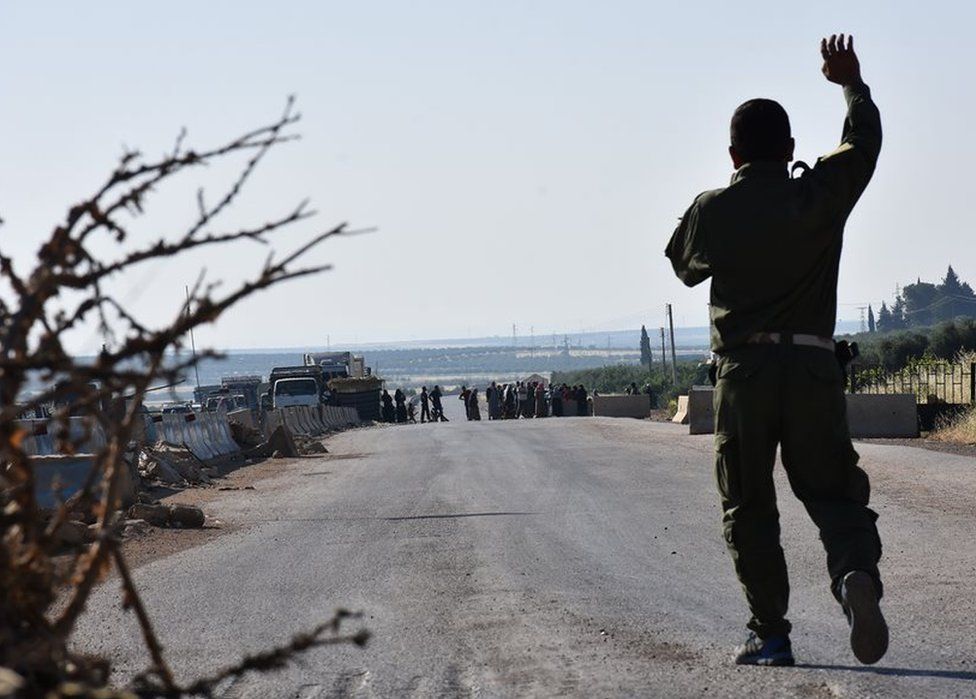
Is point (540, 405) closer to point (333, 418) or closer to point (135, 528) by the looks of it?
point (333, 418)

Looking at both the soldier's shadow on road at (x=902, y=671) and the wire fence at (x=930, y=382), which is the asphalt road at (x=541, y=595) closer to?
the soldier's shadow on road at (x=902, y=671)

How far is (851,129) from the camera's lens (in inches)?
242

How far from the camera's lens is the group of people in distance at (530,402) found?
224ft

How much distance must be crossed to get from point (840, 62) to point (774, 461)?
5.24 feet

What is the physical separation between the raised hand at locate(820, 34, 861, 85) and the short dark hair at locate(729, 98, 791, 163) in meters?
0.26

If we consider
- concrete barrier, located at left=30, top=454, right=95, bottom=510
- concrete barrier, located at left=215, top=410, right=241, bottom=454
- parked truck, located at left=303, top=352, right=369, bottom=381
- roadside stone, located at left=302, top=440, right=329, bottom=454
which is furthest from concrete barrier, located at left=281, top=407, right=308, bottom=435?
parked truck, located at left=303, top=352, right=369, bottom=381

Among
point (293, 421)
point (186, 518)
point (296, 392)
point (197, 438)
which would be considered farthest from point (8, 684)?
point (296, 392)

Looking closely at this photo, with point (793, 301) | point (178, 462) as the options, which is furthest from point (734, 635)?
point (178, 462)

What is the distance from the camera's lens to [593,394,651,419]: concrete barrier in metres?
57.1

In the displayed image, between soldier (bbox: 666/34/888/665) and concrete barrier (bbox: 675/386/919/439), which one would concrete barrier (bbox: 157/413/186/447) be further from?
soldier (bbox: 666/34/888/665)

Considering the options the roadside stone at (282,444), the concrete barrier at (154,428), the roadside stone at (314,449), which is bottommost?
the roadside stone at (314,449)

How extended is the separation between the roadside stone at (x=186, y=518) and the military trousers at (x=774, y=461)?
9789 mm

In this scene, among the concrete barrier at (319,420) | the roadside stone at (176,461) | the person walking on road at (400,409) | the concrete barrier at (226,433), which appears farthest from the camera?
the person walking on road at (400,409)

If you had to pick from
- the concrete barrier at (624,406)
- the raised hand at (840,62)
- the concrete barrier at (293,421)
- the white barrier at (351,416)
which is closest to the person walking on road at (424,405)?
the white barrier at (351,416)
